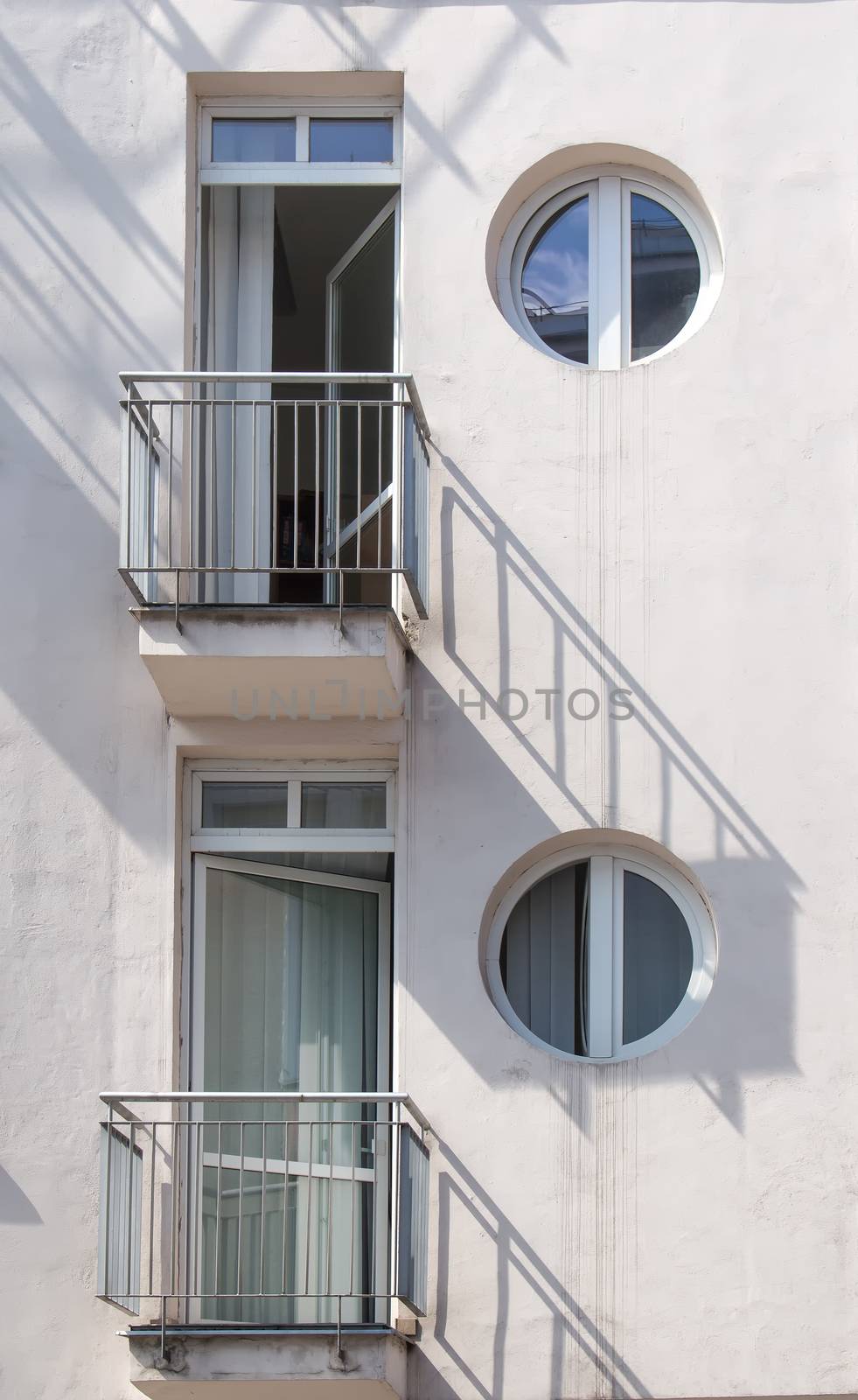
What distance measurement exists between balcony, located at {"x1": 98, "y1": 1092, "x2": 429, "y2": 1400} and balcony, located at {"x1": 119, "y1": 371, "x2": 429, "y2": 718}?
1.97 metres

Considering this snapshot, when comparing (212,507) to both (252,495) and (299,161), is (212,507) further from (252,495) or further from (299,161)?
(299,161)

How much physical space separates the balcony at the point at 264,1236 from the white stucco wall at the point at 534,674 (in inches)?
10.2

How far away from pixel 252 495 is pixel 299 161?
237 centimetres

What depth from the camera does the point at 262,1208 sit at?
8.63 meters

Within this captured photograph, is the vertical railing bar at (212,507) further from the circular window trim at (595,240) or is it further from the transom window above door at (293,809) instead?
the circular window trim at (595,240)

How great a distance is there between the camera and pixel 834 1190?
8.97 metres

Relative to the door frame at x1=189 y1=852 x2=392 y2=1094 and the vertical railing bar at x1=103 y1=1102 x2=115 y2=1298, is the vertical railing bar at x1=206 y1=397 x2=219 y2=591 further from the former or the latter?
the vertical railing bar at x1=103 y1=1102 x2=115 y2=1298

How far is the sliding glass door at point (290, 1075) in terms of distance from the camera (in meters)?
9.20

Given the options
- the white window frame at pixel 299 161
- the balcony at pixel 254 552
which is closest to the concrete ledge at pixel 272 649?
the balcony at pixel 254 552

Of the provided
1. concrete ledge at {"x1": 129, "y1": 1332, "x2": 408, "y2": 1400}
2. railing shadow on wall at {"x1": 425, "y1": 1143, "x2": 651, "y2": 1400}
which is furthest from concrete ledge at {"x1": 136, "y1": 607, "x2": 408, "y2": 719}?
concrete ledge at {"x1": 129, "y1": 1332, "x2": 408, "y2": 1400}

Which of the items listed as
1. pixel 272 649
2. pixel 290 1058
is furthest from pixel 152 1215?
pixel 272 649

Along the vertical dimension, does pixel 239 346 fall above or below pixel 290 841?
above

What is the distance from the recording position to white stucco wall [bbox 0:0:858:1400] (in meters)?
8.95

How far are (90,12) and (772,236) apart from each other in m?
3.80
